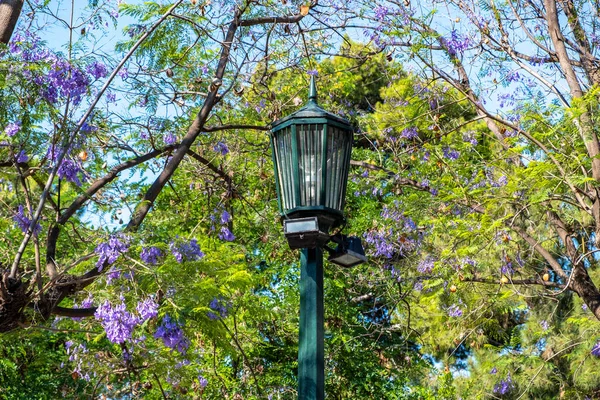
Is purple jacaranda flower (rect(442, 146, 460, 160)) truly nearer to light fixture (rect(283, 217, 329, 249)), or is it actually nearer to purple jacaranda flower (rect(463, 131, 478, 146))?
purple jacaranda flower (rect(463, 131, 478, 146))

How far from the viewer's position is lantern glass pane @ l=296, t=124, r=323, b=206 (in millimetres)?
4086

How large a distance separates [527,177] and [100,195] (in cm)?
407

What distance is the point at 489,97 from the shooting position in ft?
30.6

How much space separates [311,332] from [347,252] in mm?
581

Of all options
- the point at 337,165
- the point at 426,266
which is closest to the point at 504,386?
the point at 426,266

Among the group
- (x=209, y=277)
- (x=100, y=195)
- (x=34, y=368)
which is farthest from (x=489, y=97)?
(x=34, y=368)

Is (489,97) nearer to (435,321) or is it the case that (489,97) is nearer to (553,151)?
(553,151)

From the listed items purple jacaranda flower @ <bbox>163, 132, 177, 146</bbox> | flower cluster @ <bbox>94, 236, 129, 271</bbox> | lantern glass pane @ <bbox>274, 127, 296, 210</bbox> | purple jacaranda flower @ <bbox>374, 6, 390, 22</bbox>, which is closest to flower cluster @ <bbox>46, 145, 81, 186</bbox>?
flower cluster @ <bbox>94, 236, 129, 271</bbox>

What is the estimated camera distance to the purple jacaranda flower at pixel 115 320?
5801mm

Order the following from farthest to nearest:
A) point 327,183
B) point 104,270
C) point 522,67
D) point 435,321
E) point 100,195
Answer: point 435,321, point 522,67, point 100,195, point 104,270, point 327,183

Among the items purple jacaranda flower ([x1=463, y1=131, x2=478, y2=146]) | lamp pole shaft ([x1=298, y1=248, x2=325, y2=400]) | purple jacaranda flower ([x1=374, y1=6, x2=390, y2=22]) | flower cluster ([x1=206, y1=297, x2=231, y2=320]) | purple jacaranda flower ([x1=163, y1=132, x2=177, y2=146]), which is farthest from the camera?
purple jacaranda flower ([x1=463, y1=131, x2=478, y2=146])

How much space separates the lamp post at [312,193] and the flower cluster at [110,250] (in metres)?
1.91

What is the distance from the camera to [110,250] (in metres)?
5.76

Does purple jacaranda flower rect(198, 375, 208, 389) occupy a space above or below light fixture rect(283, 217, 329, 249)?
below
